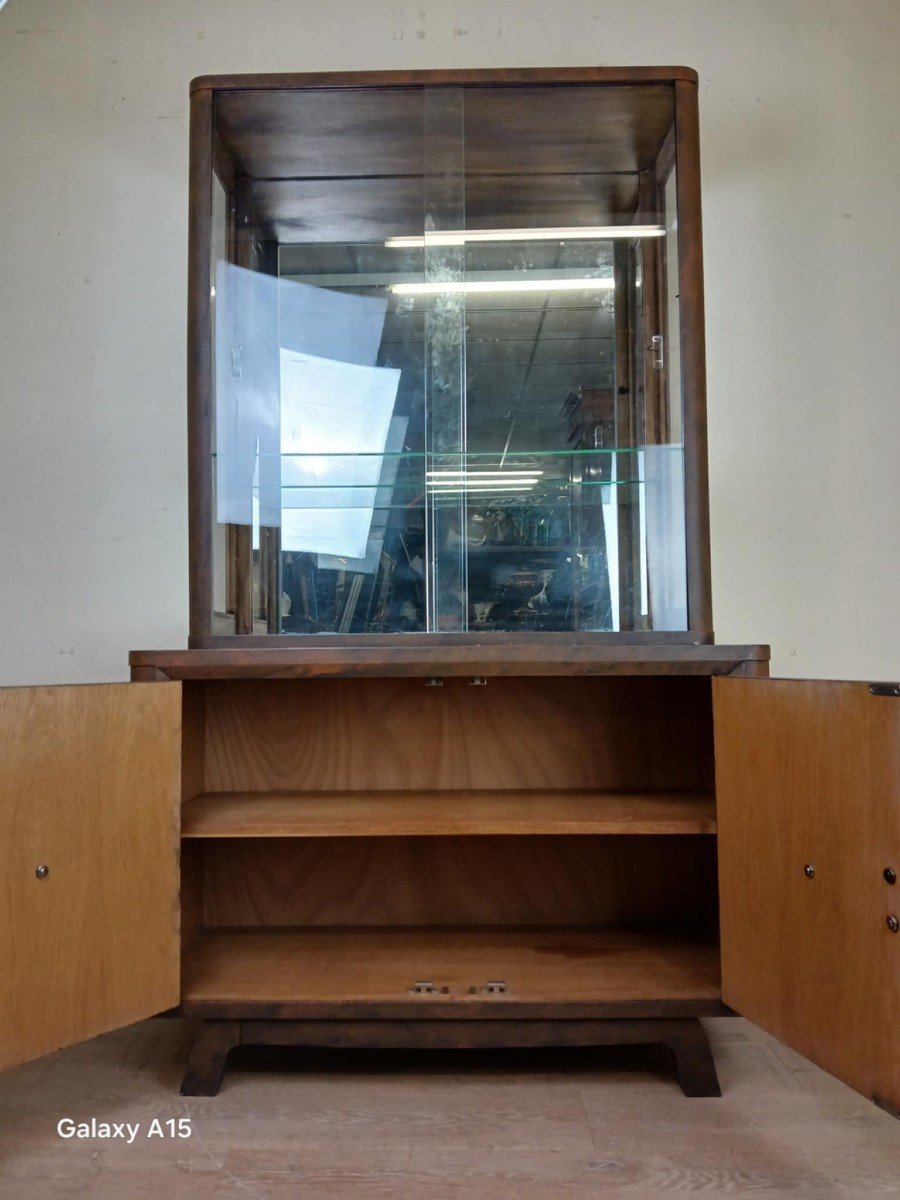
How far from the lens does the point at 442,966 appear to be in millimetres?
1348

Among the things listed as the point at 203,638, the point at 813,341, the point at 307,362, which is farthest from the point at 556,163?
the point at 203,638

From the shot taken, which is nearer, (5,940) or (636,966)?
(5,940)

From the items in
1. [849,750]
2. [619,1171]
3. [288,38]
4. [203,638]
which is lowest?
[619,1171]

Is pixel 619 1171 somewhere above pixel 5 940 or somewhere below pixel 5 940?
below

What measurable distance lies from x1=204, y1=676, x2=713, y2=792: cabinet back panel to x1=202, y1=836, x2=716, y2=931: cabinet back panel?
0.35 ft

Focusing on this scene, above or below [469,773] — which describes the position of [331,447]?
above

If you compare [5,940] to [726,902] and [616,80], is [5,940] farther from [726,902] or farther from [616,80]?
[616,80]

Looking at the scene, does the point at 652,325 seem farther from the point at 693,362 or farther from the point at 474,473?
the point at 474,473

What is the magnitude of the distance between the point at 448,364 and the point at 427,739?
2.16 ft

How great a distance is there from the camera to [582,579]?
4.68 ft

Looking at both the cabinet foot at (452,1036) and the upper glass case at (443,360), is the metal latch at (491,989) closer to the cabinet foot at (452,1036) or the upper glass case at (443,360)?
the cabinet foot at (452,1036)

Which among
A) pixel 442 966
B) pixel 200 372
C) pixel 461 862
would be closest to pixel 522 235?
pixel 200 372

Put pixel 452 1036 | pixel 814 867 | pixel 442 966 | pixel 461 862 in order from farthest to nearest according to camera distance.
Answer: pixel 461 862
pixel 442 966
pixel 452 1036
pixel 814 867

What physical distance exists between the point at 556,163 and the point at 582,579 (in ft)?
2.43
